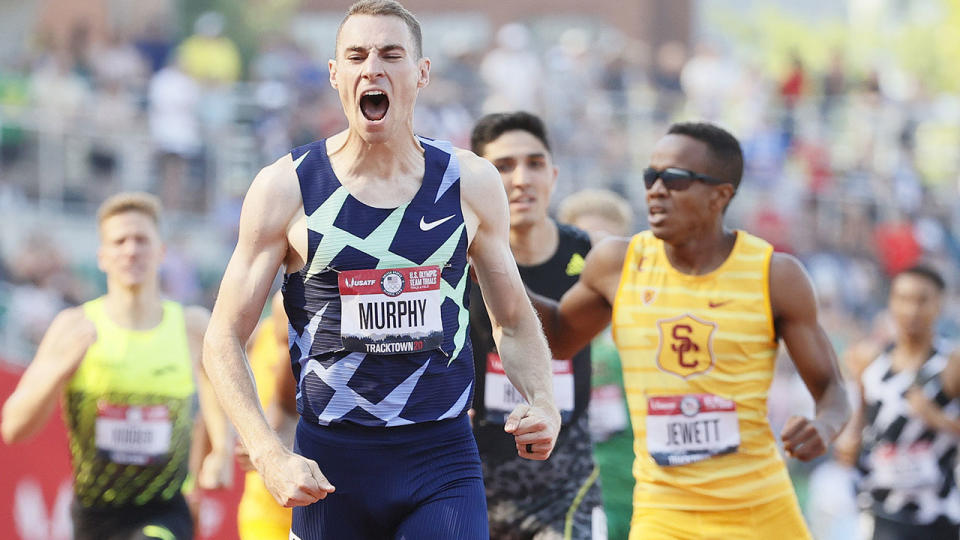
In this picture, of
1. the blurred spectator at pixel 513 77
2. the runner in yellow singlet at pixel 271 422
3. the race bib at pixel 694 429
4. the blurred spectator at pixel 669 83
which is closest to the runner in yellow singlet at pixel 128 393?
the runner in yellow singlet at pixel 271 422

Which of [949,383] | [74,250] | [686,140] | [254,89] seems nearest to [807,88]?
[254,89]

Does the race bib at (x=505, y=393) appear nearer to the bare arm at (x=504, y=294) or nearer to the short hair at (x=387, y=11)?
the bare arm at (x=504, y=294)

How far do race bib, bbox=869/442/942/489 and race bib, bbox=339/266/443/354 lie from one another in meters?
4.81

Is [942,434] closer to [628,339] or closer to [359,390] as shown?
[628,339]

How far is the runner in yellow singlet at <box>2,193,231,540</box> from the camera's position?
6738 mm

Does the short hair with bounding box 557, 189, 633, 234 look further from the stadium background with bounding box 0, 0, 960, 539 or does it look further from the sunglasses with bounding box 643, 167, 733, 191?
the stadium background with bounding box 0, 0, 960, 539

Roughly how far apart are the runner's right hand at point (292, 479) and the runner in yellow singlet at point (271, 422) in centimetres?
119

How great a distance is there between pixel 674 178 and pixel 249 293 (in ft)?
7.17

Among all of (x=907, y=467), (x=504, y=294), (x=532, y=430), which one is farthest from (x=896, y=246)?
(x=532, y=430)

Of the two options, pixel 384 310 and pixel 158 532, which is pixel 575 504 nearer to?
pixel 158 532

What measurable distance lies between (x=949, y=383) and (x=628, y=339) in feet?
11.2

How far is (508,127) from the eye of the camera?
6617mm

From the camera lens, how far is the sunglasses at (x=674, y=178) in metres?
5.52

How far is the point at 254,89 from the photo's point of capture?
1662 cm
